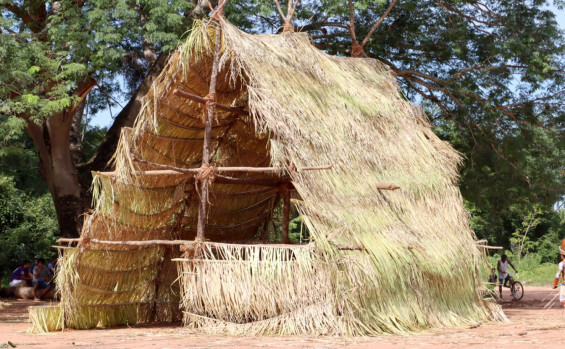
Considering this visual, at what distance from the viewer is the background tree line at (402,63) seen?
1112 cm

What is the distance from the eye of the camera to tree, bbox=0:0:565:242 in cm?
1113

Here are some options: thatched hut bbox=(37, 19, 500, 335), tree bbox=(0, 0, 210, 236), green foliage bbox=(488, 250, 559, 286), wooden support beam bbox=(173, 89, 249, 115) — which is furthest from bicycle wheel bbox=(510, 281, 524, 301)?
tree bbox=(0, 0, 210, 236)

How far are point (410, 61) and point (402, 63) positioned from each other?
168 mm

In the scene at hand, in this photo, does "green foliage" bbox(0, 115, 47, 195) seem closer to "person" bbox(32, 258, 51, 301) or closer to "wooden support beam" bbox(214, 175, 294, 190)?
"person" bbox(32, 258, 51, 301)

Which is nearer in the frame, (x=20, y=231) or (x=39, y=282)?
(x=39, y=282)

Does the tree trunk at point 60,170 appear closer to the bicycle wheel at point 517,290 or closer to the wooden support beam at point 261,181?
the wooden support beam at point 261,181

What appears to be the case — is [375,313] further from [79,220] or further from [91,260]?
[79,220]

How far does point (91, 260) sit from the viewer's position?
792 cm

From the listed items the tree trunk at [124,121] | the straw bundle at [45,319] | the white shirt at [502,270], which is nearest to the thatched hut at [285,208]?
the straw bundle at [45,319]

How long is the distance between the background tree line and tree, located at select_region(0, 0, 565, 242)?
0.02 meters

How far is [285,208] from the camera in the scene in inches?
387

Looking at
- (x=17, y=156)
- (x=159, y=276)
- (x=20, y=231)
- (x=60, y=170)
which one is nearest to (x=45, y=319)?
(x=159, y=276)

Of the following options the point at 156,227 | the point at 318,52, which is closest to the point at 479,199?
the point at 318,52

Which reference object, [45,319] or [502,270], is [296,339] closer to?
[45,319]
